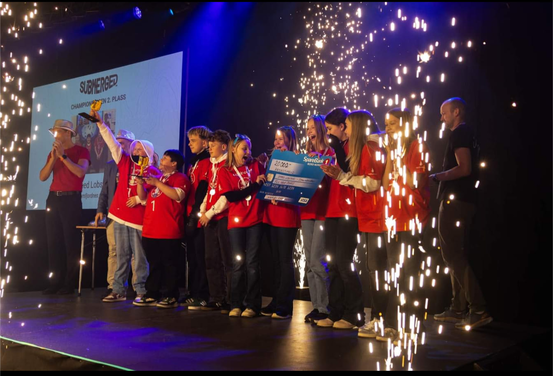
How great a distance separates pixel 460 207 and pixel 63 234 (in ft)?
13.2

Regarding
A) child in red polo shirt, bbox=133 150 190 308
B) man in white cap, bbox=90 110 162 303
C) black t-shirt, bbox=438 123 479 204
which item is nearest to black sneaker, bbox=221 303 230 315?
child in red polo shirt, bbox=133 150 190 308

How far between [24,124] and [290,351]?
7.25 meters

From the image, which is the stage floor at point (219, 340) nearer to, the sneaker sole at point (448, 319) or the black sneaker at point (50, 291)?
the sneaker sole at point (448, 319)

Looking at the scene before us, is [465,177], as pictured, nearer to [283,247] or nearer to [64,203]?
[283,247]

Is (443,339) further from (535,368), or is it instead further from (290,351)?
(290,351)

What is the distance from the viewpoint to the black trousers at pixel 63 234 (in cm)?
532

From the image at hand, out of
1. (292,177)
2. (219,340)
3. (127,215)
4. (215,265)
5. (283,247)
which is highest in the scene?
(292,177)

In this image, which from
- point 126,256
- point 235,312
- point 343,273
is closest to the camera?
point 343,273

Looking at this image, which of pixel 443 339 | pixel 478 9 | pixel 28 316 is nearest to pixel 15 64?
pixel 28 316

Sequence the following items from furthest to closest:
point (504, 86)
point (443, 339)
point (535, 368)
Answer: point (504, 86) < point (443, 339) < point (535, 368)

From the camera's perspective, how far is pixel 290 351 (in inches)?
108

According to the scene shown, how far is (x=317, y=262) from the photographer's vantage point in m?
3.68

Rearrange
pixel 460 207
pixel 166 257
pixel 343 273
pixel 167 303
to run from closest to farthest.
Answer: pixel 343 273 < pixel 460 207 < pixel 167 303 < pixel 166 257

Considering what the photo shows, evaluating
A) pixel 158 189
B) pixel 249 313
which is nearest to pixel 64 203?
pixel 158 189
